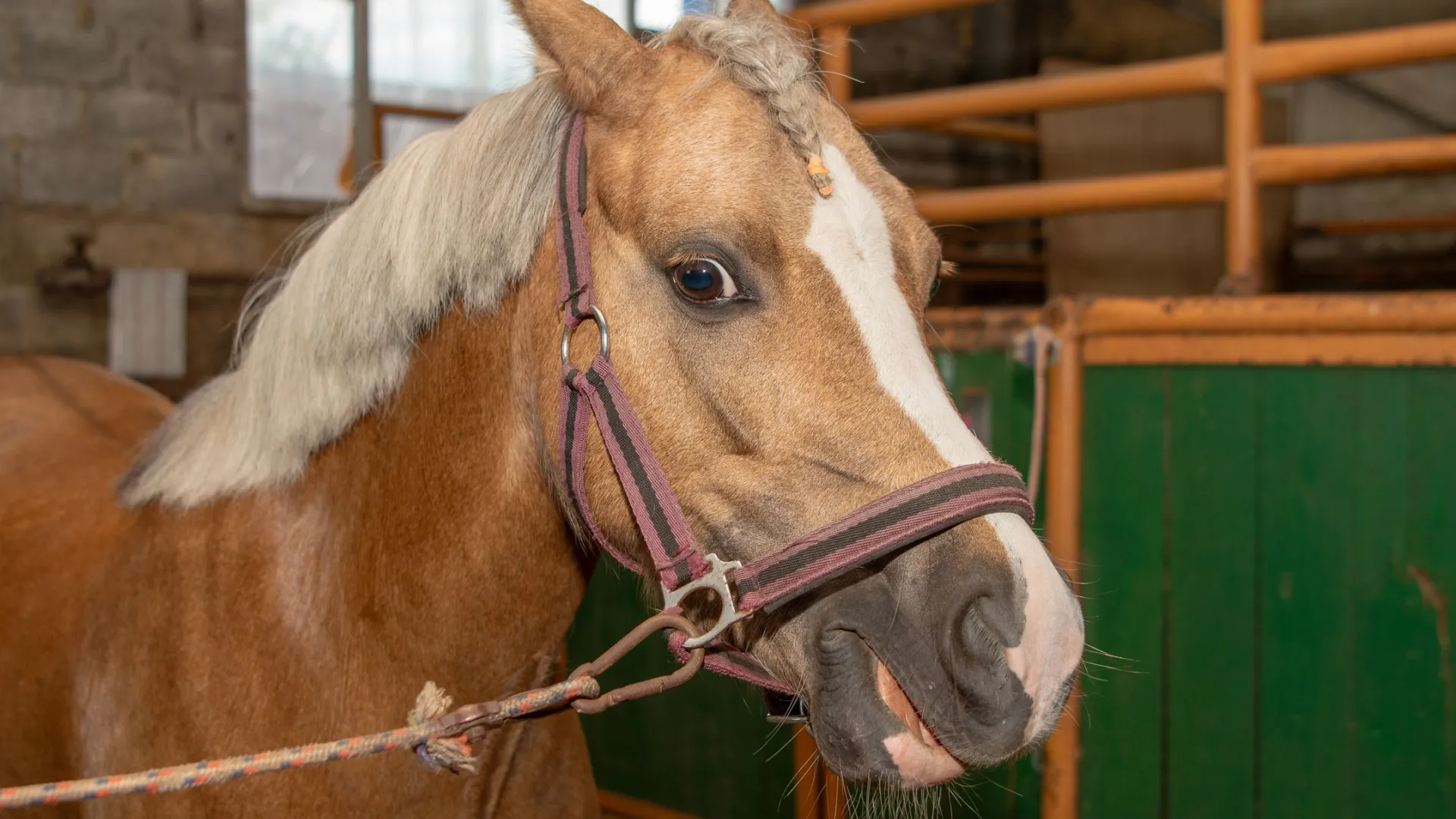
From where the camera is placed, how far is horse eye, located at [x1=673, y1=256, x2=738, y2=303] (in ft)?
3.79

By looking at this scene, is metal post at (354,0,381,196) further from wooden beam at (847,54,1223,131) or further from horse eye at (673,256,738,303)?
horse eye at (673,256,738,303)

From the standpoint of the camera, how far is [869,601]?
1.10 meters

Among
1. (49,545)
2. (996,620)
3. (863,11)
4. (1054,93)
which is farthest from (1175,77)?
(49,545)

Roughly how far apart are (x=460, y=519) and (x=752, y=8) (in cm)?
80

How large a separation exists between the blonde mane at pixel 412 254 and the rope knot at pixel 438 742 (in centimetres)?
37

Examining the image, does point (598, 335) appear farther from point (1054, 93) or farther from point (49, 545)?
point (1054, 93)

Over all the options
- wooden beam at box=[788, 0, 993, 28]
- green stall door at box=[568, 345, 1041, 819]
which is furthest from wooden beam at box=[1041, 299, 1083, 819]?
wooden beam at box=[788, 0, 993, 28]

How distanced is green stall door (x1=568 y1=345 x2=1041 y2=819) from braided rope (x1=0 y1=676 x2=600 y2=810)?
1.22 meters

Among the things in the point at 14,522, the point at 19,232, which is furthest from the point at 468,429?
the point at 19,232

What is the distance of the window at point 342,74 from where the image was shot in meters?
5.69

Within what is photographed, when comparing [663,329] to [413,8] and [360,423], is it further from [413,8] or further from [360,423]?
[413,8]

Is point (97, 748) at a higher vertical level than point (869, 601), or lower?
lower

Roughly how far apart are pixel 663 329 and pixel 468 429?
12.6 inches

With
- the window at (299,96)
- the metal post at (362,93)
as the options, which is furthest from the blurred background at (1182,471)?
the metal post at (362,93)
